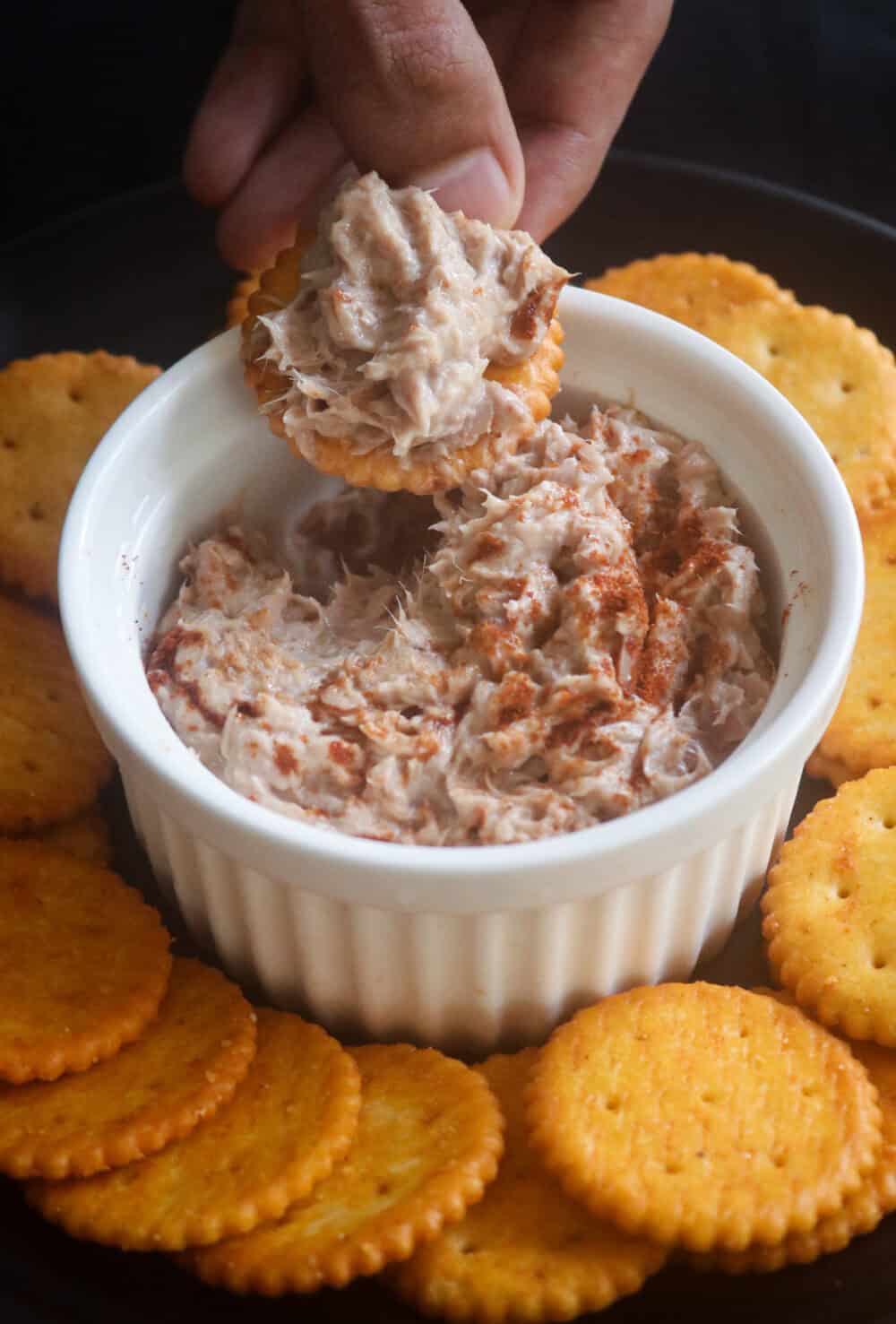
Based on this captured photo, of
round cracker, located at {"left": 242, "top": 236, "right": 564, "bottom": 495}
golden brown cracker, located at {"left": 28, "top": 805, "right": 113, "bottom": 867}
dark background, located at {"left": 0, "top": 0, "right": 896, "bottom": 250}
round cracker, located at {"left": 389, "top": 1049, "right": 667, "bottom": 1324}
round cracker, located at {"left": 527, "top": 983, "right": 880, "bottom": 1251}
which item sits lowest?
golden brown cracker, located at {"left": 28, "top": 805, "right": 113, "bottom": 867}

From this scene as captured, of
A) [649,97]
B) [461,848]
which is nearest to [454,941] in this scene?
[461,848]

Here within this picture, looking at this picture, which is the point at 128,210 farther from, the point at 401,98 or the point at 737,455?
the point at 737,455

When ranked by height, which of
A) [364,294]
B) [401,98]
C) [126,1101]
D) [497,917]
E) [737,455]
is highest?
[401,98]

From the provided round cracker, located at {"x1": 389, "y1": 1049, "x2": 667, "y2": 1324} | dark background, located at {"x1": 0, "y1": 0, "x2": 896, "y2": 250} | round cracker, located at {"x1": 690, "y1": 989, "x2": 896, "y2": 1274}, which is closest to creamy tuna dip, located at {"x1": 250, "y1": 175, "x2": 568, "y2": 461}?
round cracker, located at {"x1": 389, "y1": 1049, "x2": 667, "y2": 1324}

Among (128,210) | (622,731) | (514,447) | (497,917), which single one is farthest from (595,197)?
(497,917)

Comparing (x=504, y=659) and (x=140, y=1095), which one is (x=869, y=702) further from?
(x=140, y=1095)

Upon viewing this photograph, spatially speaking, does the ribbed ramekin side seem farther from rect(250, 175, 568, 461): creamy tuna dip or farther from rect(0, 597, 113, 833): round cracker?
rect(250, 175, 568, 461): creamy tuna dip
